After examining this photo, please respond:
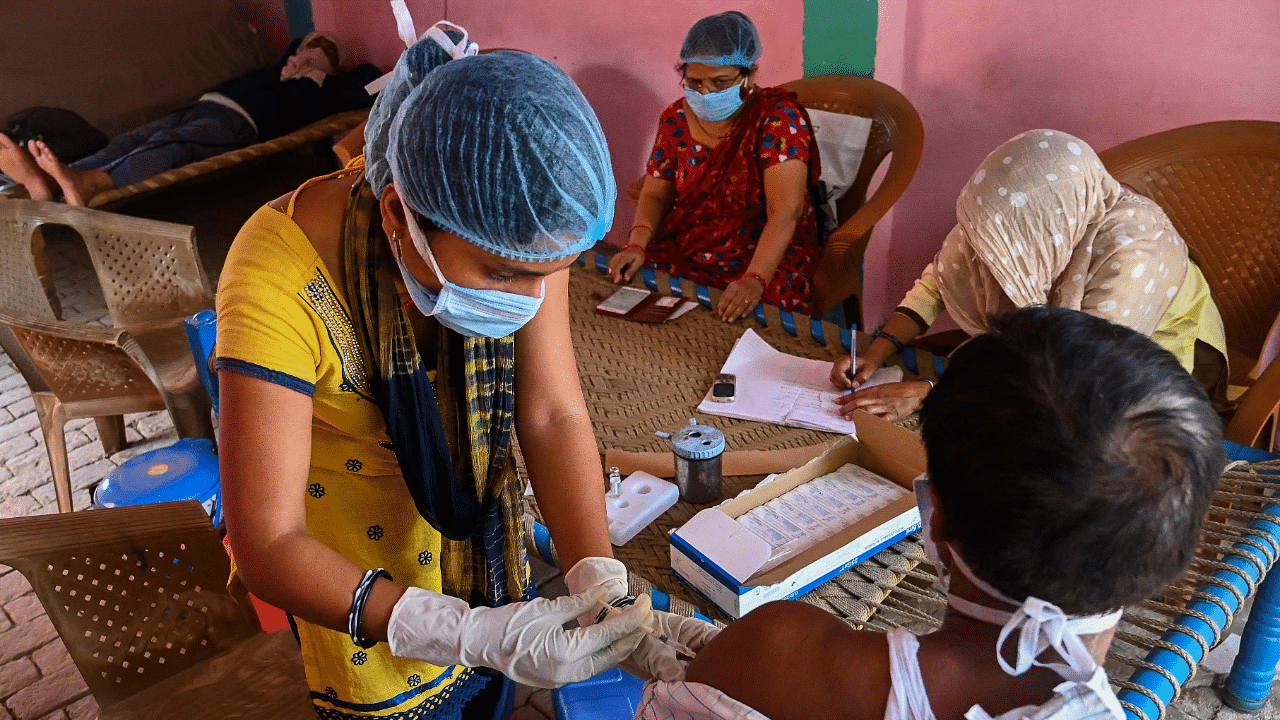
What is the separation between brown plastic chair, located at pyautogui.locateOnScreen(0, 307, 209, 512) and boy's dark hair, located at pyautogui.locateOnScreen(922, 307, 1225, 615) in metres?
2.40

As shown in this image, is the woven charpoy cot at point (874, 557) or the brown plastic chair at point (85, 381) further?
the brown plastic chair at point (85, 381)

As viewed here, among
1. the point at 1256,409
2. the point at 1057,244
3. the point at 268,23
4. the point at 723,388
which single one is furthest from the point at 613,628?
the point at 268,23

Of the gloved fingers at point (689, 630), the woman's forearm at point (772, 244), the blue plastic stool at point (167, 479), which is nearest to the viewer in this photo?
the gloved fingers at point (689, 630)

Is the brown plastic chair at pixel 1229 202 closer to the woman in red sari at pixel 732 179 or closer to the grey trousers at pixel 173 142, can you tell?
the woman in red sari at pixel 732 179

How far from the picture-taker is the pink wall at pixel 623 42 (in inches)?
133

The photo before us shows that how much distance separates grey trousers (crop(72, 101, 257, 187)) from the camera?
466 centimetres

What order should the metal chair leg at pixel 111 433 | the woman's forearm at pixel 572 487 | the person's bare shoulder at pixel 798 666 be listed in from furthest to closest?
the metal chair leg at pixel 111 433
the woman's forearm at pixel 572 487
the person's bare shoulder at pixel 798 666

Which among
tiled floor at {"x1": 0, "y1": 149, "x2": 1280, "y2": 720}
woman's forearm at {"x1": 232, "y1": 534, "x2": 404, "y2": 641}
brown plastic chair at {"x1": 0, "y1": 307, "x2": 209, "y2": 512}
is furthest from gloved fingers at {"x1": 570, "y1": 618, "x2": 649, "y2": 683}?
brown plastic chair at {"x1": 0, "y1": 307, "x2": 209, "y2": 512}

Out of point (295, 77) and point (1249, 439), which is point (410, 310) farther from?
point (295, 77)

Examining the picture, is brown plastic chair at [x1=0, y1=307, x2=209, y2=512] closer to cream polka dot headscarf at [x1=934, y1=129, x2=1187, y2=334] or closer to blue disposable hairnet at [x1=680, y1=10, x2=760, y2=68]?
blue disposable hairnet at [x1=680, y1=10, x2=760, y2=68]

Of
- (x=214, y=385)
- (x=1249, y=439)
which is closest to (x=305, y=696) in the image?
(x=214, y=385)

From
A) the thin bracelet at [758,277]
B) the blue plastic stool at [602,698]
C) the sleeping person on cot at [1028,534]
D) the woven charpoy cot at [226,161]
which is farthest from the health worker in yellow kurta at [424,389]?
the woven charpoy cot at [226,161]

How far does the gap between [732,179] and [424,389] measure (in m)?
1.87

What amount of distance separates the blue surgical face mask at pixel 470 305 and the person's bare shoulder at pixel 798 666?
0.45 meters
